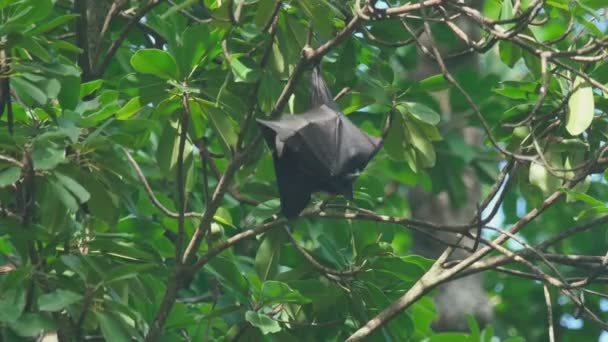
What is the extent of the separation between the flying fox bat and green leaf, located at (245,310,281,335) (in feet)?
1.33

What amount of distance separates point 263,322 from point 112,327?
651 mm

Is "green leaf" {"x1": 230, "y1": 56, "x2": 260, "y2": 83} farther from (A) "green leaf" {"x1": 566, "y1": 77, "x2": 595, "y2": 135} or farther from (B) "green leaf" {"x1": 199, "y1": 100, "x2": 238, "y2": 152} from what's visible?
(A) "green leaf" {"x1": 566, "y1": 77, "x2": 595, "y2": 135}

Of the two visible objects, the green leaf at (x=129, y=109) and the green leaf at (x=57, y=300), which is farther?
the green leaf at (x=129, y=109)

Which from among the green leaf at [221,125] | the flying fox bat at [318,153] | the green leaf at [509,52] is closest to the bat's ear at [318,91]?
the flying fox bat at [318,153]

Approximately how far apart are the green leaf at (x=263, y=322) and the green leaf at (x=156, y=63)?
0.94 m

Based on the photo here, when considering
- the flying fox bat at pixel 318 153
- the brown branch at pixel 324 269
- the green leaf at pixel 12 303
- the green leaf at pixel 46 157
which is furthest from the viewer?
the brown branch at pixel 324 269

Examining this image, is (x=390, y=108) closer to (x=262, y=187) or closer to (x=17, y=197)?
(x=262, y=187)

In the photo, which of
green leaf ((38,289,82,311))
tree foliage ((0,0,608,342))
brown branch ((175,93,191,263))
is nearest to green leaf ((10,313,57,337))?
tree foliage ((0,0,608,342))

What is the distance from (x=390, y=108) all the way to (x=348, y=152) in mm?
301

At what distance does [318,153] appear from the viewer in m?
4.70

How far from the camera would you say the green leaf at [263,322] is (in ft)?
14.4

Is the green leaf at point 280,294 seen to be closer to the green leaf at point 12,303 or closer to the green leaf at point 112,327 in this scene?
the green leaf at point 112,327

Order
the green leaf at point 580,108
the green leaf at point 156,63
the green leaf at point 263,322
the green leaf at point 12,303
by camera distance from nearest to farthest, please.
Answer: the green leaf at point 12,303
the green leaf at point 580,108
the green leaf at point 156,63
the green leaf at point 263,322

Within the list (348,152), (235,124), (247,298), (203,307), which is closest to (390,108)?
(348,152)
